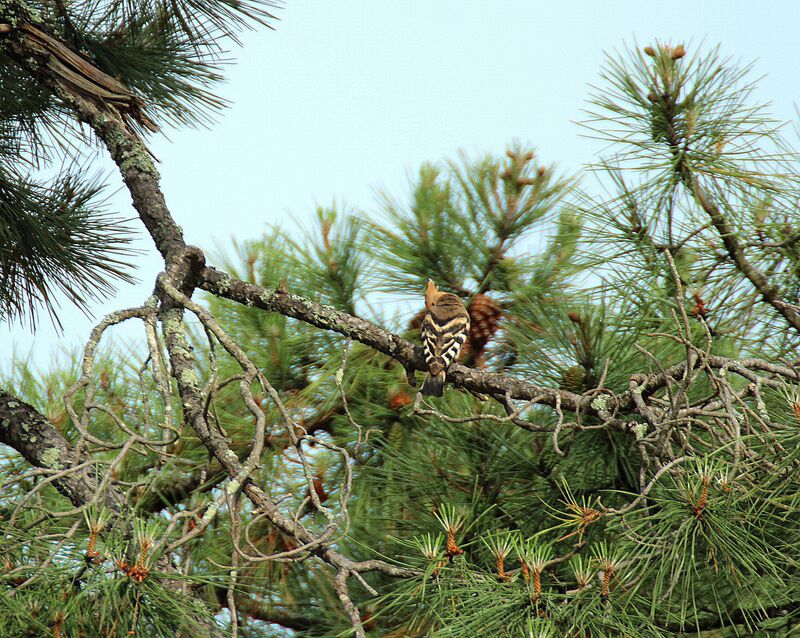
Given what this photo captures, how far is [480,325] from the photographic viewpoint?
279 centimetres

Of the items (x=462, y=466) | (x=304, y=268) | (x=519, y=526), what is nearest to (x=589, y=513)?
(x=519, y=526)

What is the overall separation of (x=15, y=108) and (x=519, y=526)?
1.75 m

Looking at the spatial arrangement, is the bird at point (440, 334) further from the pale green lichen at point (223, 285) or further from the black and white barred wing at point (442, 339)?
the pale green lichen at point (223, 285)

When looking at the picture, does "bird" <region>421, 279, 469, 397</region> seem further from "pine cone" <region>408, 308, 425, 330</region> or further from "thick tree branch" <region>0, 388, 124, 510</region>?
"thick tree branch" <region>0, 388, 124, 510</region>

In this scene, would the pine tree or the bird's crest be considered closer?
the pine tree

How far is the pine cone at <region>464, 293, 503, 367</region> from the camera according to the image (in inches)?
109

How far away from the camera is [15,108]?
2436 mm

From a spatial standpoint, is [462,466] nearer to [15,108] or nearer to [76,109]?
[76,109]

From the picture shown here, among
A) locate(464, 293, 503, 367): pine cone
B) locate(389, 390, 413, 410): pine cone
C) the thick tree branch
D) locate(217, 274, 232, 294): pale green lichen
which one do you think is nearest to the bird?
locate(464, 293, 503, 367): pine cone

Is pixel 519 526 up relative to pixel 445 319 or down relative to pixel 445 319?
down

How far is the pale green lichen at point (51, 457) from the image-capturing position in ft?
5.22

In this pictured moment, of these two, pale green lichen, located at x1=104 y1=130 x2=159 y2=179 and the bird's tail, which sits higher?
pale green lichen, located at x1=104 y1=130 x2=159 y2=179

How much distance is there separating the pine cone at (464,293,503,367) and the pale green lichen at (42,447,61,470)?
1381 mm

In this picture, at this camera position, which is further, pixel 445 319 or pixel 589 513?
pixel 445 319
